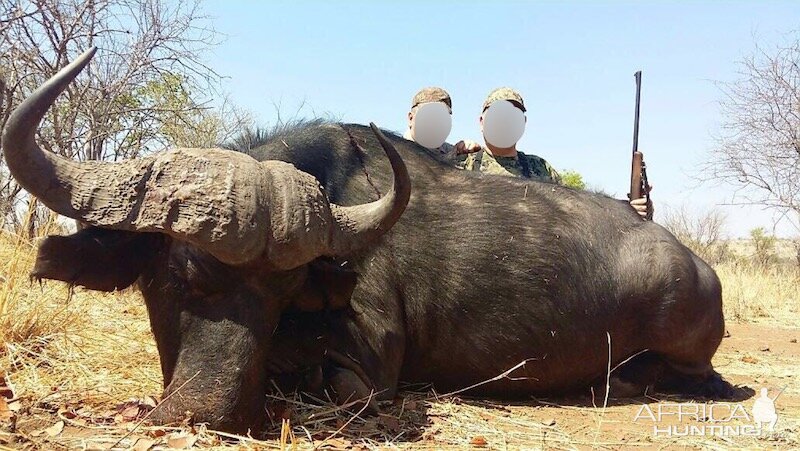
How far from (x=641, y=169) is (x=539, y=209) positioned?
2984 millimetres

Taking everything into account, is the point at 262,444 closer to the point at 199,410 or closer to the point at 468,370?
the point at 199,410

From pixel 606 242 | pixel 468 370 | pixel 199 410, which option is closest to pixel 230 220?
pixel 199 410

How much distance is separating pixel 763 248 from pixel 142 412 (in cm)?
2643

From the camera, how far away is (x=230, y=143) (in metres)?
4.38

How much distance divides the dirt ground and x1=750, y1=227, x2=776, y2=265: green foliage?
64.8ft

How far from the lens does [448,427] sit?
3648 millimetres

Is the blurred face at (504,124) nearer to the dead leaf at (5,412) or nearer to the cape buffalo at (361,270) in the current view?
the cape buffalo at (361,270)

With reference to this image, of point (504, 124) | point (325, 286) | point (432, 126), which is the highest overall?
point (504, 124)

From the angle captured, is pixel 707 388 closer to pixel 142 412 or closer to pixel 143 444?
pixel 142 412

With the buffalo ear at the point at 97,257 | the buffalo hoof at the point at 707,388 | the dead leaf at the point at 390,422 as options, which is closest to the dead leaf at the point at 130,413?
the buffalo ear at the point at 97,257

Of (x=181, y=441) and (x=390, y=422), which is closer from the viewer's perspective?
(x=181, y=441)

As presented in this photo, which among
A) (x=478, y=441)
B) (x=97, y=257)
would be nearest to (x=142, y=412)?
(x=97, y=257)

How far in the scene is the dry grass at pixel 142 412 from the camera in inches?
113

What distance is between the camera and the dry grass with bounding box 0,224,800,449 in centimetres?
287
